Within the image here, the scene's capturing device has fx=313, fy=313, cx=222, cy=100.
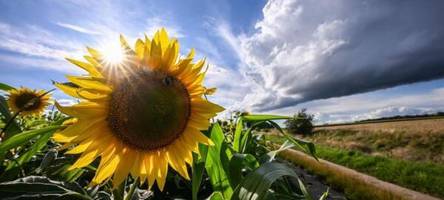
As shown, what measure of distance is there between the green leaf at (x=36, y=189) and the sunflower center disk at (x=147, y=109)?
0.22 m

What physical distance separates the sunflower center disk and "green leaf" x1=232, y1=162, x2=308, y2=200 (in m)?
0.30

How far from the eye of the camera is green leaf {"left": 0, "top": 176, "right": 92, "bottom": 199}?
26.4 inches

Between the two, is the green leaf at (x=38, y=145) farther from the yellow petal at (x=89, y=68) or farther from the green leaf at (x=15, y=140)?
the yellow petal at (x=89, y=68)

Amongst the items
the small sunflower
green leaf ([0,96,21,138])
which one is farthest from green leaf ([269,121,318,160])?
the small sunflower

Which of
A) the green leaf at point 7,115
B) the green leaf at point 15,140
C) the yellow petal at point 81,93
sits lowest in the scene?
the green leaf at point 15,140

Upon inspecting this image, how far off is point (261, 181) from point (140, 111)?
405 millimetres

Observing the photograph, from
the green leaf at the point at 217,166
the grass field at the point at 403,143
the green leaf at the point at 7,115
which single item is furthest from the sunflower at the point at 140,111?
the grass field at the point at 403,143

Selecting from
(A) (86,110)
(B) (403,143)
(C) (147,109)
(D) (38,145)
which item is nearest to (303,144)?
(C) (147,109)

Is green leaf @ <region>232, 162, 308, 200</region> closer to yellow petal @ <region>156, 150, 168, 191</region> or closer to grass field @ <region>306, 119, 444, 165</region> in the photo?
Answer: yellow petal @ <region>156, 150, 168, 191</region>

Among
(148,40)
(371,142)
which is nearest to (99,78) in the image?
(148,40)

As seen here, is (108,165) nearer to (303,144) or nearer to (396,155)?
(303,144)

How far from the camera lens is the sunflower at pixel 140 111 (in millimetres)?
885

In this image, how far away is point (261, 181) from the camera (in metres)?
0.78

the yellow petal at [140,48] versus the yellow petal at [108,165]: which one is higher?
the yellow petal at [140,48]
